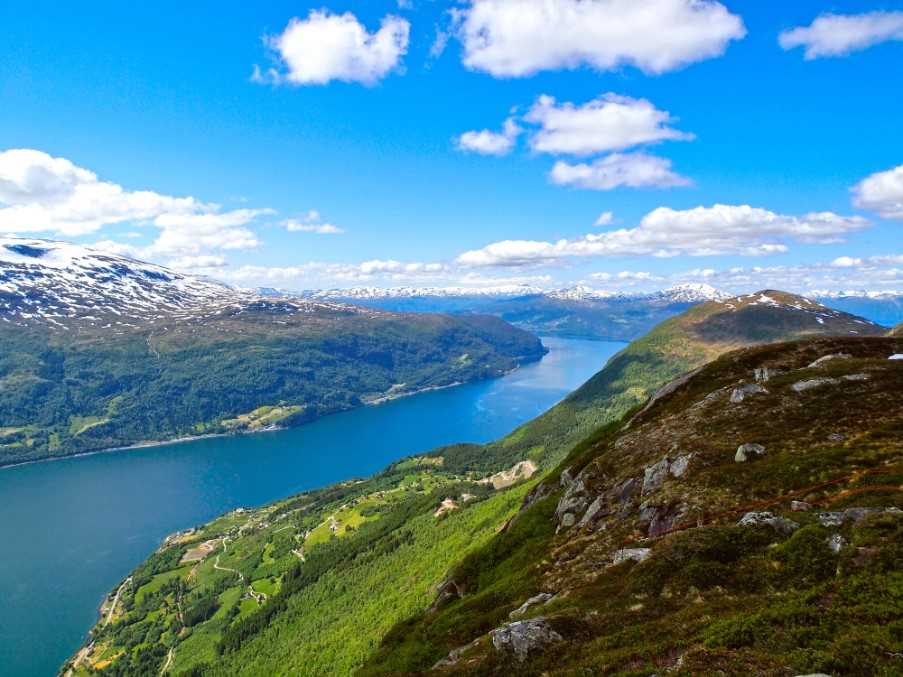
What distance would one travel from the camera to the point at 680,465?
43469 mm

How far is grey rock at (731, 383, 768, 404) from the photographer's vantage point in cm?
5409

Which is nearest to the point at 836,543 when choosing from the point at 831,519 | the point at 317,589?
the point at 831,519

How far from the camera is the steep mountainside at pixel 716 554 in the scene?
19.5 m

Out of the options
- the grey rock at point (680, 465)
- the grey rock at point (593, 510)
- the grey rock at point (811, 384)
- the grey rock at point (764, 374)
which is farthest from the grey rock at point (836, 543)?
the grey rock at point (764, 374)

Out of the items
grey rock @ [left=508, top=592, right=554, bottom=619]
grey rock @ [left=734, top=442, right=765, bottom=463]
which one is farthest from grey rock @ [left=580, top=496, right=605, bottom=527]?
grey rock @ [left=508, top=592, right=554, bottom=619]

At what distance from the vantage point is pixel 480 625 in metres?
38.7

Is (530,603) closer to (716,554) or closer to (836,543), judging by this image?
(716,554)

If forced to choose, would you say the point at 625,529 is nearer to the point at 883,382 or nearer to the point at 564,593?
the point at 564,593

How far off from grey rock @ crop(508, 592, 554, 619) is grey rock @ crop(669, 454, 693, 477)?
52.5 feet

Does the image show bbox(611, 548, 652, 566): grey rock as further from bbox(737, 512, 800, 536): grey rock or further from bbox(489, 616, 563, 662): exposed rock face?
bbox(489, 616, 563, 662): exposed rock face

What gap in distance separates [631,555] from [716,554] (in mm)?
6974

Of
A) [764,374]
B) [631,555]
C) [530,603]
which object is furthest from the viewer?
[764,374]

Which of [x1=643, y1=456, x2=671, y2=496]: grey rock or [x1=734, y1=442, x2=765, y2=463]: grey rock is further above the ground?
[x1=734, y1=442, x2=765, y2=463]: grey rock

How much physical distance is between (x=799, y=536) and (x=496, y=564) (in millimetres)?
36831
